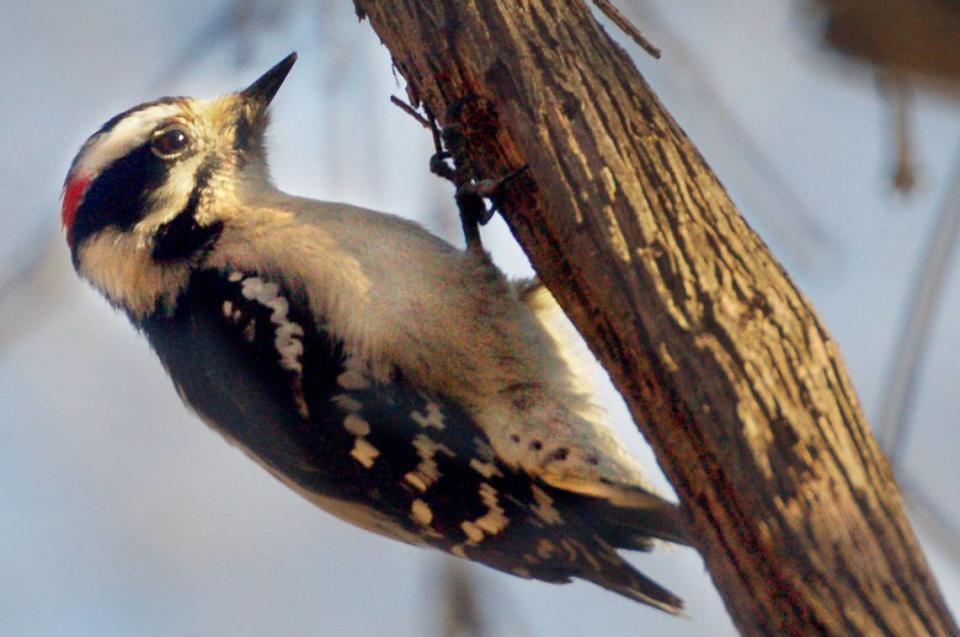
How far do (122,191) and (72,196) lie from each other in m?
0.19

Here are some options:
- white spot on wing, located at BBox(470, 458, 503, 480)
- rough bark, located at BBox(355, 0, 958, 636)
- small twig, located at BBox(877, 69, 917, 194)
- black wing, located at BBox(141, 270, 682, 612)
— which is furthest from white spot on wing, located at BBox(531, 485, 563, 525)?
small twig, located at BBox(877, 69, 917, 194)

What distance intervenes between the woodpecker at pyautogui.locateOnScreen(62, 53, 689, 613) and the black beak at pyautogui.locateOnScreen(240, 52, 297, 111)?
47 centimetres

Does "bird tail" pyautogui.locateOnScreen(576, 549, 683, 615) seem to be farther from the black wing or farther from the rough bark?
the rough bark

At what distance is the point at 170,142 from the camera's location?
3359 mm

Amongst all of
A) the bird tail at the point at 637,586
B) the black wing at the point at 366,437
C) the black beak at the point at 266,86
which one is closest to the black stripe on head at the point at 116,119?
the black beak at the point at 266,86

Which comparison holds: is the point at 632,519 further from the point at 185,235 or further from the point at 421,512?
the point at 185,235

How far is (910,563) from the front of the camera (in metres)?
1.92

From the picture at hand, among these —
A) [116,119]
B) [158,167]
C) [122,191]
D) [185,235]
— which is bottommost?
[185,235]

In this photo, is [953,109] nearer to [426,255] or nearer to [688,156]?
[688,156]

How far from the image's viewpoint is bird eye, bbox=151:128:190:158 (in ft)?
11.0

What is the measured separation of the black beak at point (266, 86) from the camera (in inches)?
138

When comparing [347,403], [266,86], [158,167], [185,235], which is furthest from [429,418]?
[266,86]

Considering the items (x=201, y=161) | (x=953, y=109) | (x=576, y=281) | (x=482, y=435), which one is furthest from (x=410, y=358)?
(x=953, y=109)

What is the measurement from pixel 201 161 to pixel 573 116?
152 cm
